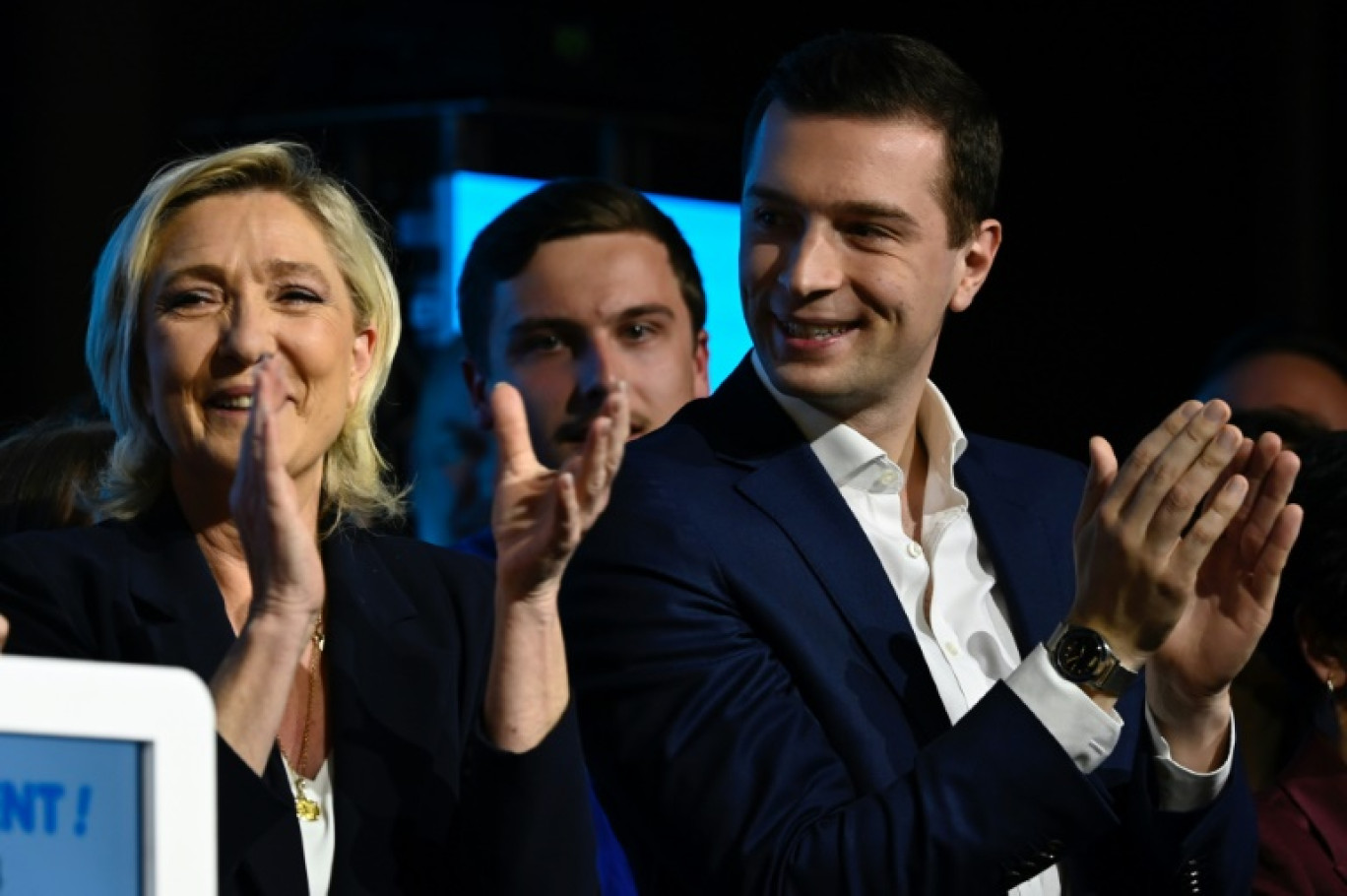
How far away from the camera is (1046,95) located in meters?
5.80

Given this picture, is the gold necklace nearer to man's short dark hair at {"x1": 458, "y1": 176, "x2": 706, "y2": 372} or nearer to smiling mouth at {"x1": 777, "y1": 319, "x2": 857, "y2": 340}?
smiling mouth at {"x1": 777, "y1": 319, "x2": 857, "y2": 340}

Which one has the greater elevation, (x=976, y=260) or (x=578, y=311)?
(x=578, y=311)

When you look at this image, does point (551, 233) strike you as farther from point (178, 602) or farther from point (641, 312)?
point (178, 602)

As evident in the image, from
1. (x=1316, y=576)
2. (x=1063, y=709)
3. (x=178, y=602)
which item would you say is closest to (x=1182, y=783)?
(x=1063, y=709)

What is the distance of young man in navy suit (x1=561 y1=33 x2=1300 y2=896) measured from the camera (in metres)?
2.07

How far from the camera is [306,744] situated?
212cm

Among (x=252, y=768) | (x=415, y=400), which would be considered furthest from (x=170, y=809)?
(x=415, y=400)

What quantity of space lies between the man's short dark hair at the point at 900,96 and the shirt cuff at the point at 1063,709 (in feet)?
1.88

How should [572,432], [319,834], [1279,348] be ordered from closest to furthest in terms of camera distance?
[319,834], [572,432], [1279,348]

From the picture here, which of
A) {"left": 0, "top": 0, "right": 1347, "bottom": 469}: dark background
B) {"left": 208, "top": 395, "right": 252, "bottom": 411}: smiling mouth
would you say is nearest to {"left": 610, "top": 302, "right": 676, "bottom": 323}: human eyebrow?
{"left": 208, "top": 395, "right": 252, "bottom": 411}: smiling mouth

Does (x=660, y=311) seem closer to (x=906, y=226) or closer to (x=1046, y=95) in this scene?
(x=906, y=226)

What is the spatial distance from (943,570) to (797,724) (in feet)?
1.01

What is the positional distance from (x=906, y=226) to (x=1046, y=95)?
11.8 ft

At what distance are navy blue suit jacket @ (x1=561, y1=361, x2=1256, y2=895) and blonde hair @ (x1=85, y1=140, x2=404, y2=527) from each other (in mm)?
309
